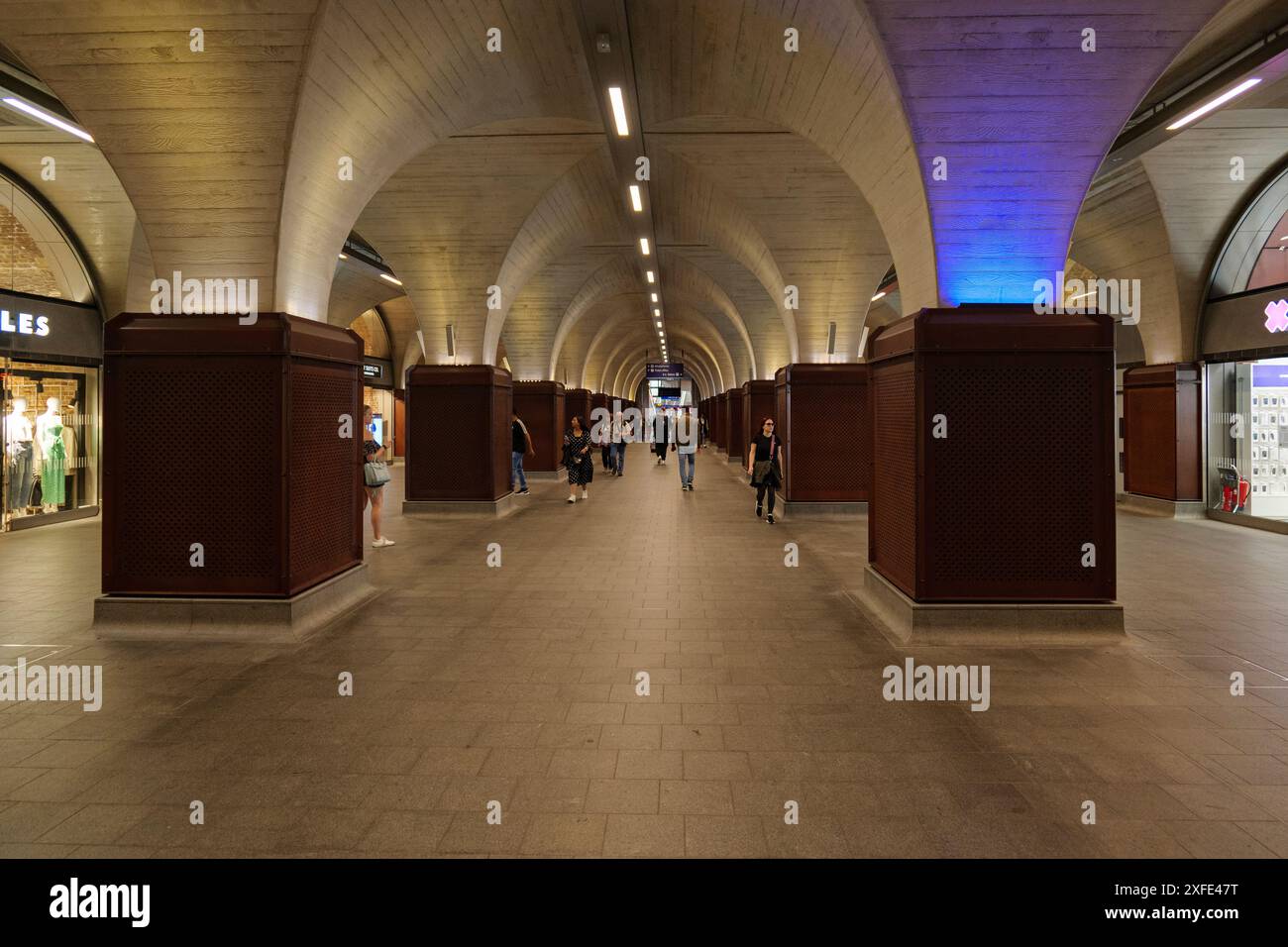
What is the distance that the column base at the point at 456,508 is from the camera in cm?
1334

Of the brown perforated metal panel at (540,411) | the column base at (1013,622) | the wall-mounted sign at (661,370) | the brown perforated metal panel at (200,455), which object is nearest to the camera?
the column base at (1013,622)

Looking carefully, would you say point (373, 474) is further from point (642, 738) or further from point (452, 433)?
point (642, 738)

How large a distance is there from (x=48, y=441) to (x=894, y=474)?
1385 cm

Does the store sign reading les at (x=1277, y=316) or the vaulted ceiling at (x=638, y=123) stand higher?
the vaulted ceiling at (x=638, y=123)

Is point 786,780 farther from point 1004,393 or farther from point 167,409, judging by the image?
point 167,409

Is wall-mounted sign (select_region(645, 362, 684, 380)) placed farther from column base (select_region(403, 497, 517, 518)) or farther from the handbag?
the handbag

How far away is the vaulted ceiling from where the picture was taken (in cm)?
551

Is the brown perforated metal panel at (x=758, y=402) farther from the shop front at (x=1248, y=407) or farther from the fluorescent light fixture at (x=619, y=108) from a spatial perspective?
the fluorescent light fixture at (x=619, y=108)

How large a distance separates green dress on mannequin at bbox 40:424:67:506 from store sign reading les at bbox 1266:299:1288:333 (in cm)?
2046

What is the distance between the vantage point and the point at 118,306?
1320 cm

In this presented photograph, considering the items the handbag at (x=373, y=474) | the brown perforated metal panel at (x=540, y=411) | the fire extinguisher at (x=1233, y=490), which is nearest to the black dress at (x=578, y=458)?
the brown perforated metal panel at (x=540, y=411)

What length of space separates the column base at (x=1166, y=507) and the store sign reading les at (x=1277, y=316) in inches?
128

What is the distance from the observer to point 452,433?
1337 centimetres

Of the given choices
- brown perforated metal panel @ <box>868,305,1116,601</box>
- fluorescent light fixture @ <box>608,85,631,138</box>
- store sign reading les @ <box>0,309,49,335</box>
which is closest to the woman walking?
fluorescent light fixture @ <box>608,85,631,138</box>
